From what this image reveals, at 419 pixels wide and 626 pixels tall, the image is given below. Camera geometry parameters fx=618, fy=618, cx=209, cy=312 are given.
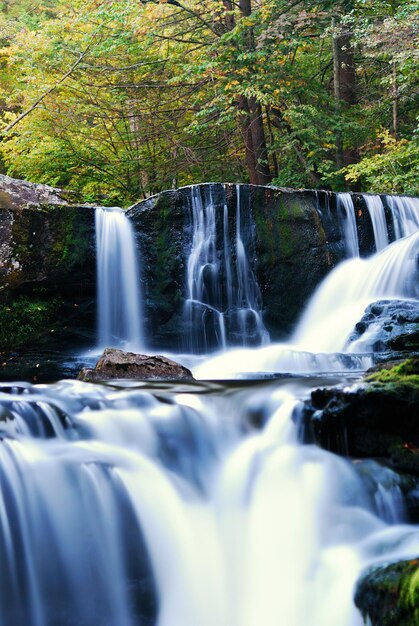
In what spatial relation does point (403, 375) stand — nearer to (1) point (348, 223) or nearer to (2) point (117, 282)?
(2) point (117, 282)

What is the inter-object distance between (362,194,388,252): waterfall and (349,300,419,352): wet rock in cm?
265

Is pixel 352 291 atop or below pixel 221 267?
below

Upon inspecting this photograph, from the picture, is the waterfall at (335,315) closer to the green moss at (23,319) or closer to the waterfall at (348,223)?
the waterfall at (348,223)

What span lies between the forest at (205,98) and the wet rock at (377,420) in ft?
28.7

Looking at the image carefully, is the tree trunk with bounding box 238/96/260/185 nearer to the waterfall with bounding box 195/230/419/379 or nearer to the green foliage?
the green foliage

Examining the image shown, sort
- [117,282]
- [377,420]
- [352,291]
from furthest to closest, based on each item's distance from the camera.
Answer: [117,282] < [352,291] < [377,420]

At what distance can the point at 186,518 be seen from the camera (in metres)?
4.25

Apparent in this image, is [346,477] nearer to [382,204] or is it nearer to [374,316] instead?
[374,316]

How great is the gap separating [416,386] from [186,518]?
185 centimetres

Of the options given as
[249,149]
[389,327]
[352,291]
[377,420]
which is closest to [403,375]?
[377,420]

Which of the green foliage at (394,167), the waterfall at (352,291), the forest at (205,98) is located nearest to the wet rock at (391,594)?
the waterfall at (352,291)

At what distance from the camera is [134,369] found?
7.32 meters

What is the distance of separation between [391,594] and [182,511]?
64.3 inches

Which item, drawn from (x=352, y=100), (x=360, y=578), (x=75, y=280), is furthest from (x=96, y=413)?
(x=352, y=100)
